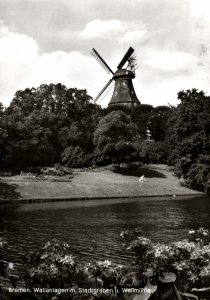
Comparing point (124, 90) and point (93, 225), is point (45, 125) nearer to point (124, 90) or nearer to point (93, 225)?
point (124, 90)

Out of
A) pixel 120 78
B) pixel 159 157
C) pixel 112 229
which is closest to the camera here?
pixel 112 229

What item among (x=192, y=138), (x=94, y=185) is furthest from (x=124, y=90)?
(x=94, y=185)

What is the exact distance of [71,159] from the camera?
98750 mm

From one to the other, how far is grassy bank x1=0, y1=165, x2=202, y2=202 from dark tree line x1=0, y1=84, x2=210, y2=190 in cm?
370

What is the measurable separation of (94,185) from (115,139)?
2053 cm

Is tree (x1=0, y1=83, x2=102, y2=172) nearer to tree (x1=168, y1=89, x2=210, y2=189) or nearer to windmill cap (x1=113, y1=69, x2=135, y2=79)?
windmill cap (x1=113, y1=69, x2=135, y2=79)

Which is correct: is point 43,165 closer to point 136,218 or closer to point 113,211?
point 113,211

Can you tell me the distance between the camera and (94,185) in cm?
7600

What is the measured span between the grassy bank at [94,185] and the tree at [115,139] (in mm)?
3525

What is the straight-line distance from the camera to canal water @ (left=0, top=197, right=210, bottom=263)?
2735 centimetres

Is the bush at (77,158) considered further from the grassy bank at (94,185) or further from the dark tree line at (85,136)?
the grassy bank at (94,185)

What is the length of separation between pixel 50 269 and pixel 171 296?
13.0ft

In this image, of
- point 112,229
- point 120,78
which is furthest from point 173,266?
point 120,78

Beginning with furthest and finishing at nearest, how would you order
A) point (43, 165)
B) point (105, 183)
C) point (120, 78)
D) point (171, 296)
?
1. point (120, 78)
2. point (43, 165)
3. point (105, 183)
4. point (171, 296)
